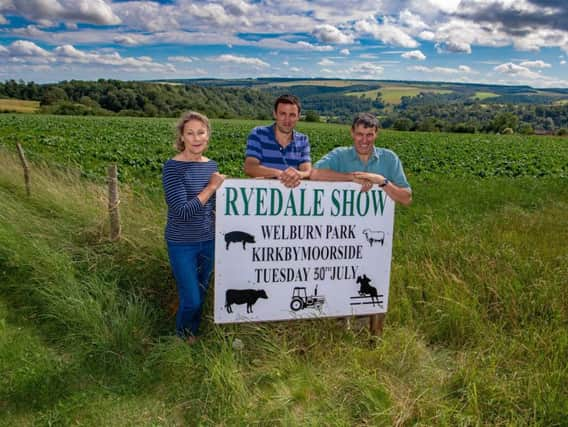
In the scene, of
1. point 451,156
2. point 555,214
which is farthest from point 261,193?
point 451,156

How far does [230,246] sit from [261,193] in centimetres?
43

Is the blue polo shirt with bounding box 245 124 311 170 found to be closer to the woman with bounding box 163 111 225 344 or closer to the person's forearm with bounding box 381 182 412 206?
the woman with bounding box 163 111 225 344

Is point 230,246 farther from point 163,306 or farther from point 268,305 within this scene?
point 163,306

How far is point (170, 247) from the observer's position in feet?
10.1

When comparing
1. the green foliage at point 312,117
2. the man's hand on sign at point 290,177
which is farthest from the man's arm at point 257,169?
the green foliage at point 312,117

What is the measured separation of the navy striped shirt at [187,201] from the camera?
2.89 meters

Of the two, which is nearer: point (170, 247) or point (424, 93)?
point (170, 247)

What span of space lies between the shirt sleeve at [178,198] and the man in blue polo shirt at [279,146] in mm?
620

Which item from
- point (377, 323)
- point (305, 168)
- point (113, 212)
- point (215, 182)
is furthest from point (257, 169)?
point (113, 212)

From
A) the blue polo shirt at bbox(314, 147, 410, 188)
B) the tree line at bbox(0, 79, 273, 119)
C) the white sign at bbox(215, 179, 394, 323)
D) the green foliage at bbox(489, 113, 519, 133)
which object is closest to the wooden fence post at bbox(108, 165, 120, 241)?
the white sign at bbox(215, 179, 394, 323)

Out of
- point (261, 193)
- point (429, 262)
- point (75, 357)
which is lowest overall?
point (75, 357)

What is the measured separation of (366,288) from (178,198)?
1.58m

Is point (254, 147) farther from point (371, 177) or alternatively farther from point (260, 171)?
point (371, 177)

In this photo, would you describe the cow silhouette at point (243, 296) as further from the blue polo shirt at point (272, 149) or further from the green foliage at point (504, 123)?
the green foliage at point (504, 123)
